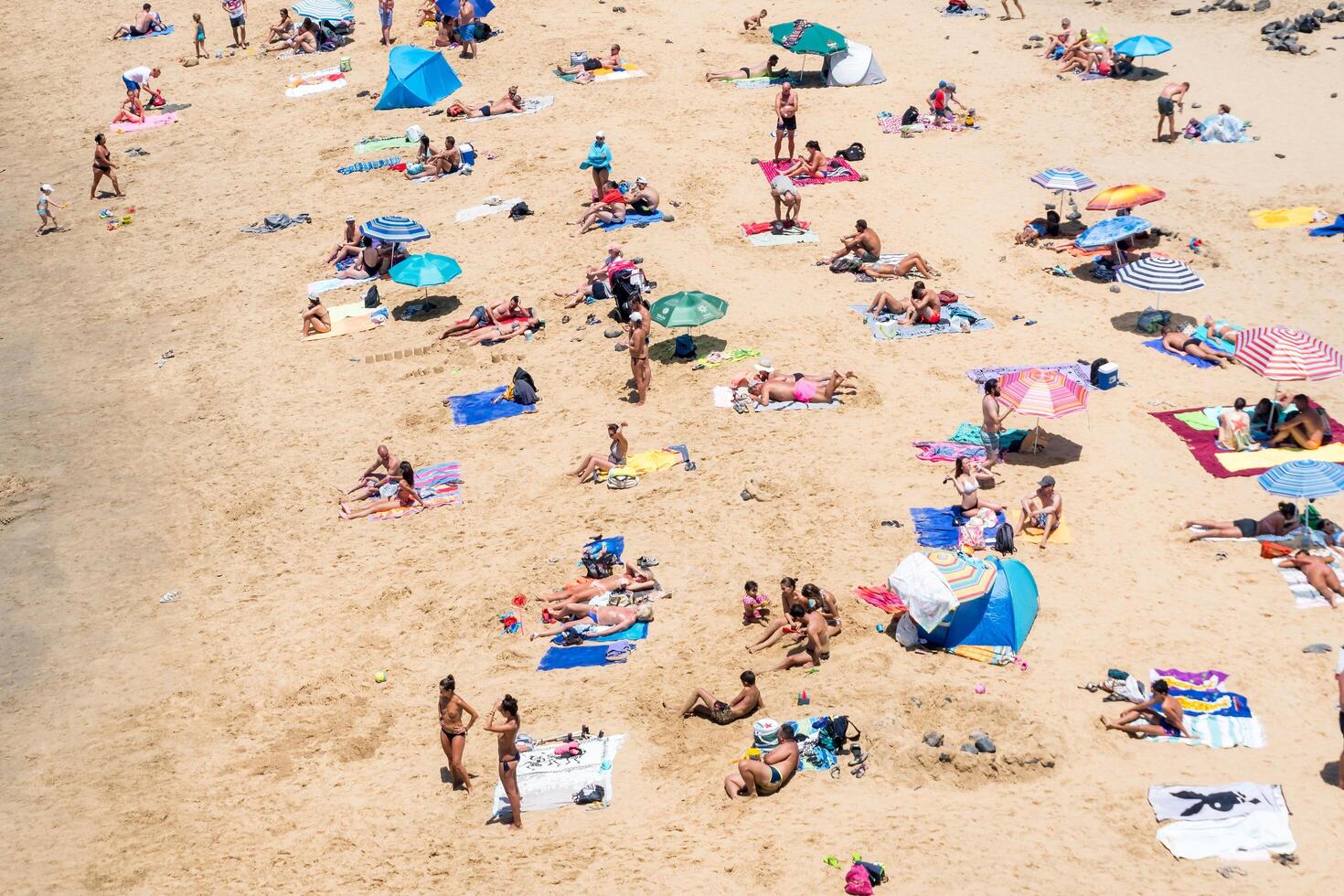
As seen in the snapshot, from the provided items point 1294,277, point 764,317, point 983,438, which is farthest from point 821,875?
point 1294,277

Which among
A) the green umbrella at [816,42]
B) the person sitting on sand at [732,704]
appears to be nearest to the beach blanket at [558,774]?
the person sitting on sand at [732,704]

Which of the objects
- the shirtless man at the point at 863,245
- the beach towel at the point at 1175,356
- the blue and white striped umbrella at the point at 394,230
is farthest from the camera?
the blue and white striped umbrella at the point at 394,230

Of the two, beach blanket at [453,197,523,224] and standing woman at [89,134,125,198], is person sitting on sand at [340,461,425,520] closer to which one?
beach blanket at [453,197,523,224]

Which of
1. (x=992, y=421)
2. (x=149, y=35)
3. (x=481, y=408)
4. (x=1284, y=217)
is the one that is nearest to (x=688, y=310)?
(x=481, y=408)

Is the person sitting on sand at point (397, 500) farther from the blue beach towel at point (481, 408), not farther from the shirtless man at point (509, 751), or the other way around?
the shirtless man at point (509, 751)

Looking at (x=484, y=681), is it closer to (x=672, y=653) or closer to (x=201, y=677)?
(x=672, y=653)

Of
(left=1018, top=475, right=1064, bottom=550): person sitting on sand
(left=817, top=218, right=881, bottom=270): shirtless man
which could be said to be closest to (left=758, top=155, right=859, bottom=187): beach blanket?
(left=817, top=218, right=881, bottom=270): shirtless man
